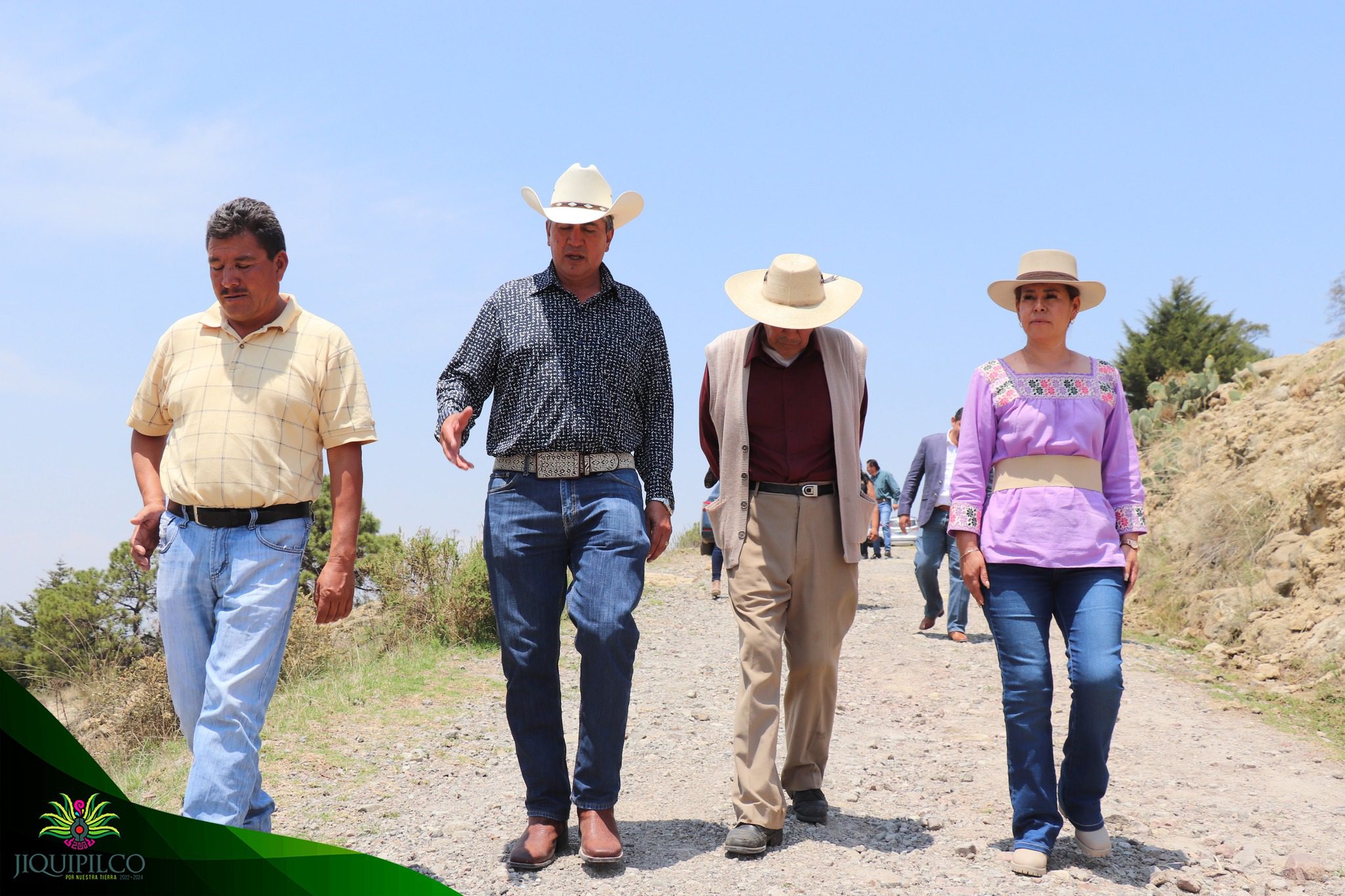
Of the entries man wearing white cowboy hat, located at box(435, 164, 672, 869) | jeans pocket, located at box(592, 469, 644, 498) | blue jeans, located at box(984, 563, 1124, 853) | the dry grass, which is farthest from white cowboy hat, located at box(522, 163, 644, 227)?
the dry grass

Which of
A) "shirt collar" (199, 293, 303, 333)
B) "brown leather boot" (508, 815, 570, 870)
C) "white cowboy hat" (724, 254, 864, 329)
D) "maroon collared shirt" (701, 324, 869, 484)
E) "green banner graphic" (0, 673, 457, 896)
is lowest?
"brown leather boot" (508, 815, 570, 870)

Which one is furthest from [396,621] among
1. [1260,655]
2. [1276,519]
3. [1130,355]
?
[1130,355]

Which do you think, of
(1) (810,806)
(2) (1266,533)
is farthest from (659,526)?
(2) (1266,533)

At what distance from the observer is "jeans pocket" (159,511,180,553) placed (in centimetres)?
390

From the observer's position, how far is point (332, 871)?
3.79 meters

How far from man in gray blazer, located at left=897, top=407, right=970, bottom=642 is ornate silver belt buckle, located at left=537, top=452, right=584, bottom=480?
6.29m

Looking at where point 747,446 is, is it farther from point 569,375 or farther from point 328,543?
point 328,543

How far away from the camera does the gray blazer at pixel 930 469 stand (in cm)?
1031

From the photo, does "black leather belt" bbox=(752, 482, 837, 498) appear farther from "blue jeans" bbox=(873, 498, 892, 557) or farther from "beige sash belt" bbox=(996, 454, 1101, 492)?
"blue jeans" bbox=(873, 498, 892, 557)

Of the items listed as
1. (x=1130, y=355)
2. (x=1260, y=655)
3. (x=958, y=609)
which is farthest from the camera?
(x=1130, y=355)

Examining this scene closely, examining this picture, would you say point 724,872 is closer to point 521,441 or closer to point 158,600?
point 521,441

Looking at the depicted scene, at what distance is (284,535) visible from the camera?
387cm

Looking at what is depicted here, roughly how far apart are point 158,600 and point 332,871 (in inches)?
44.3

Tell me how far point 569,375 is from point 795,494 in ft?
3.67
